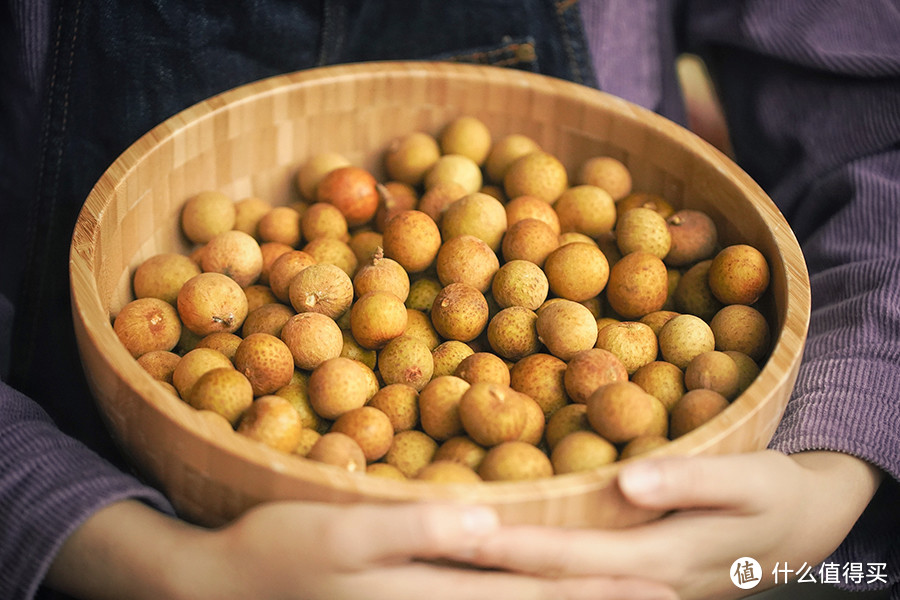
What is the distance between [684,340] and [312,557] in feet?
1.59

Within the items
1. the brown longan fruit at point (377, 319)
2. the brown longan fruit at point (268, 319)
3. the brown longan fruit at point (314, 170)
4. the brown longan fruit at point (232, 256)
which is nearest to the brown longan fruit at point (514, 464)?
the brown longan fruit at point (377, 319)

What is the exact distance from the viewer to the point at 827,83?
1272mm

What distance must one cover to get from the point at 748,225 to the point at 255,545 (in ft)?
2.23

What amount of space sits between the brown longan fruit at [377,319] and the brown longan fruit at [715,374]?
325 mm

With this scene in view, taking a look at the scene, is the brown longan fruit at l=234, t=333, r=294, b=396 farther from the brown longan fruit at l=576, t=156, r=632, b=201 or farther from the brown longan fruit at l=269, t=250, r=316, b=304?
the brown longan fruit at l=576, t=156, r=632, b=201

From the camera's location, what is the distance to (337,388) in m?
0.80

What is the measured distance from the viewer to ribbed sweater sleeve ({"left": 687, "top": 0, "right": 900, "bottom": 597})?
86 centimetres

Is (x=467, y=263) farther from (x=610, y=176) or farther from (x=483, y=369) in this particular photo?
(x=610, y=176)

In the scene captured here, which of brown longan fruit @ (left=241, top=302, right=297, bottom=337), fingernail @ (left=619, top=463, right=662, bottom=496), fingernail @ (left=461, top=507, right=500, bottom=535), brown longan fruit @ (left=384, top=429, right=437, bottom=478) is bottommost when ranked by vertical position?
brown longan fruit @ (left=384, top=429, right=437, bottom=478)

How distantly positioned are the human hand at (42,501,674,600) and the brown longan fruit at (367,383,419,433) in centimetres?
21

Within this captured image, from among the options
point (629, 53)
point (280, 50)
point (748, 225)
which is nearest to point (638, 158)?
point (748, 225)

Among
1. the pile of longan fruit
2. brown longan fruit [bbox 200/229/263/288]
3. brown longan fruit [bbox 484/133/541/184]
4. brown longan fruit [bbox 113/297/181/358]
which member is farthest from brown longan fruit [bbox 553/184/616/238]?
brown longan fruit [bbox 113/297/181/358]

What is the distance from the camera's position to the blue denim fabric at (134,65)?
40.4 inches

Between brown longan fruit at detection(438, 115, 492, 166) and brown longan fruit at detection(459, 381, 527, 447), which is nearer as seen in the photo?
brown longan fruit at detection(459, 381, 527, 447)
